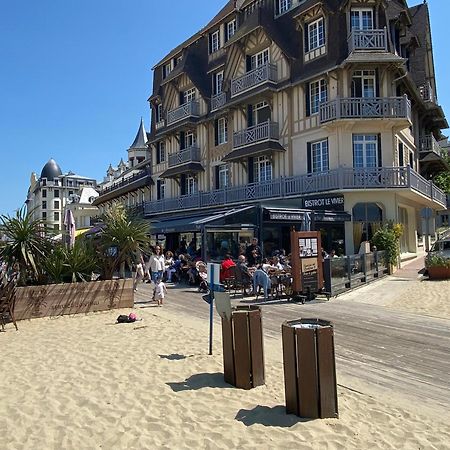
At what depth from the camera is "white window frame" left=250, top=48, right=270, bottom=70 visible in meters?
24.0

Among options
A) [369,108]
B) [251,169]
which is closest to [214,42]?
[251,169]

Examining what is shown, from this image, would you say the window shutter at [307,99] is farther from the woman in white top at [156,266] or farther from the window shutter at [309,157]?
the woman in white top at [156,266]

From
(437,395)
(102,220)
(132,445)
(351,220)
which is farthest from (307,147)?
(132,445)

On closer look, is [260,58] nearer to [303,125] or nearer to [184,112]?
[303,125]

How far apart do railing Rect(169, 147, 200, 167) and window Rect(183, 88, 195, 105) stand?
333 cm

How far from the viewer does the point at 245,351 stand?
505 centimetres

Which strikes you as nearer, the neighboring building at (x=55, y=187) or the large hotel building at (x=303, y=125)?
the large hotel building at (x=303, y=125)

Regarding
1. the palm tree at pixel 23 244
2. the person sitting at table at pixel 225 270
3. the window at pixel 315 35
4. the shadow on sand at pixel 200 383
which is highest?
the window at pixel 315 35

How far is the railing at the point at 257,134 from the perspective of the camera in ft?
74.6

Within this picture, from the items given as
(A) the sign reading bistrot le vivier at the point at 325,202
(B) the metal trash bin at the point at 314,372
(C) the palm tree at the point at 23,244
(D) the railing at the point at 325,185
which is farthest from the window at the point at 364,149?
(B) the metal trash bin at the point at 314,372

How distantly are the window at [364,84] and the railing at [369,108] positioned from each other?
0.62m

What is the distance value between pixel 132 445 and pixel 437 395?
3.24 meters

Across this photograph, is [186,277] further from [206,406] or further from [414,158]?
[414,158]

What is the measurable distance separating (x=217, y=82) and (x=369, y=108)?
11.2 metres
